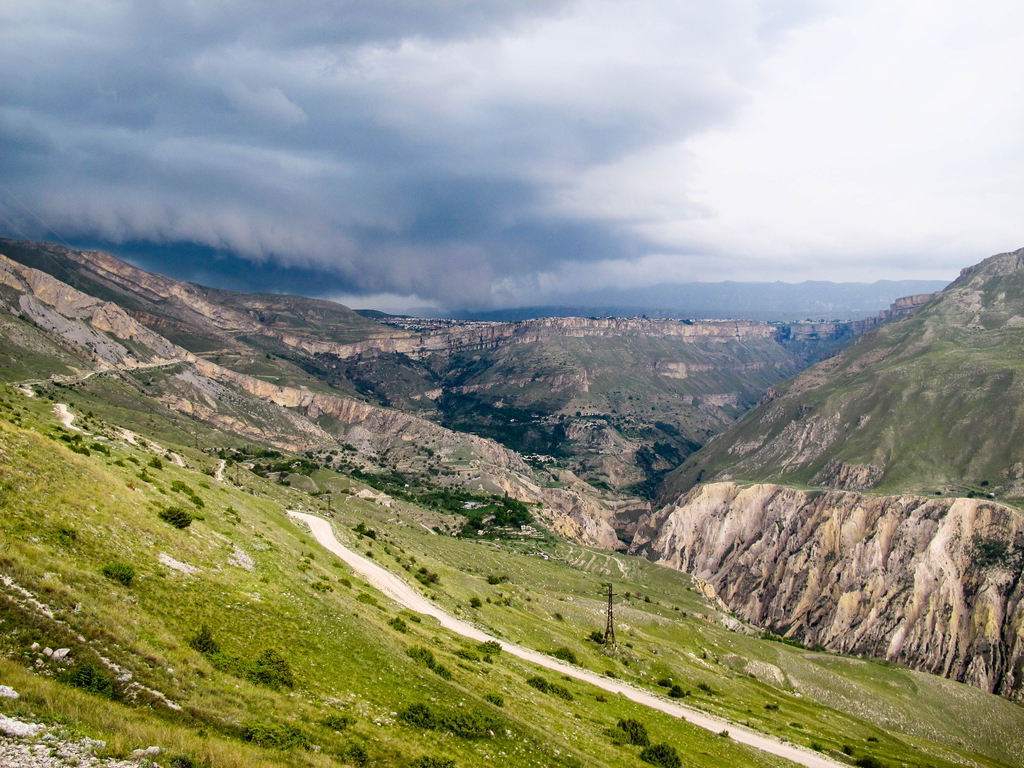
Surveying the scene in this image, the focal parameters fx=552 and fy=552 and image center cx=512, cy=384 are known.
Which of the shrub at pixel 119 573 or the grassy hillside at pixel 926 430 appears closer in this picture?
the shrub at pixel 119 573

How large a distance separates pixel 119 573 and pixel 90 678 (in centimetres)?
760

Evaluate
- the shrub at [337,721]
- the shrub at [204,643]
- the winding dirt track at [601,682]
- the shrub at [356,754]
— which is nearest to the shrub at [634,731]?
the winding dirt track at [601,682]

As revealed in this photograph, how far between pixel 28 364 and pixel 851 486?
219897 millimetres

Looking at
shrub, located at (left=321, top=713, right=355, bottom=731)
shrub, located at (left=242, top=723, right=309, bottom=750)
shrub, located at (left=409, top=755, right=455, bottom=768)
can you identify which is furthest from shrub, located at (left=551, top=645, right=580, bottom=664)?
shrub, located at (left=242, top=723, right=309, bottom=750)

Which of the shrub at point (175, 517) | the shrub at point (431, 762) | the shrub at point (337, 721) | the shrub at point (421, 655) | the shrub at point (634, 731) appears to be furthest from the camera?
the shrub at point (175, 517)

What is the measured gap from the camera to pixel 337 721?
18.8 metres

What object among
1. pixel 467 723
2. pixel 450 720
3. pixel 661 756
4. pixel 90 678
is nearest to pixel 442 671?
pixel 467 723

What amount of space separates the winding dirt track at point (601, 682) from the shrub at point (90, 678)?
98.9 ft

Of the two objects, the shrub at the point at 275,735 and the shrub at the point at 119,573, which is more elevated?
the shrub at the point at 119,573

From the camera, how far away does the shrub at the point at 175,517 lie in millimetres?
30906

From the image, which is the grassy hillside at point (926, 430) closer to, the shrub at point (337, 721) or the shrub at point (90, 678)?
the shrub at point (337, 721)

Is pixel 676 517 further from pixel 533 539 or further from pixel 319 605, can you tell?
pixel 319 605

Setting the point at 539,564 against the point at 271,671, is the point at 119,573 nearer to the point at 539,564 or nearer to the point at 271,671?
the point at 271,671

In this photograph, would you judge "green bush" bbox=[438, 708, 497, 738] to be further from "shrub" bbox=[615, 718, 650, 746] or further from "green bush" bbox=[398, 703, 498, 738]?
"shrub" bbox=[615, 718, 650, 746]
